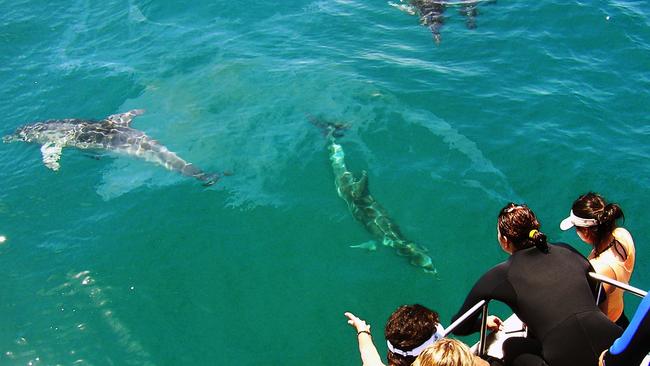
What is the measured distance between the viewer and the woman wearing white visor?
4676 millimetres

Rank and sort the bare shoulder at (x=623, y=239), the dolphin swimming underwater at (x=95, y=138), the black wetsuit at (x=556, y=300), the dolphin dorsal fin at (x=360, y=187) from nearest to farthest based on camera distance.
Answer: the black wetsuit at (x=556, y=300) → the bare shoulder at (x=623, y=239) → the dolphin dorsal fin at (x=360, y=187) → the dolphin swimming underwater at (x=95, y=138)

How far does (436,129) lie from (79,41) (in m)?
13.7

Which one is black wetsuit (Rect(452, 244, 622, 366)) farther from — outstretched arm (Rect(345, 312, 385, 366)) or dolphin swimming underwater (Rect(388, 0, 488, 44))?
dolphin swimming underwater (Rect(388, 0, 488, 44))

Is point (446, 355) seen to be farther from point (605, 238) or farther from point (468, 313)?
point (605, 238)

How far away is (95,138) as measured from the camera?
1299 centimetres

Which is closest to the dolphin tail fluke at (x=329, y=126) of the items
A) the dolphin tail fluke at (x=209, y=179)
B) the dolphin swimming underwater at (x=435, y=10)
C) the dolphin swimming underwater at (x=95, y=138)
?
the dolphin tail fluke at (x=209, y=179)

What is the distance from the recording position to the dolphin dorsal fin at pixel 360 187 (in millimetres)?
Answer: 10417

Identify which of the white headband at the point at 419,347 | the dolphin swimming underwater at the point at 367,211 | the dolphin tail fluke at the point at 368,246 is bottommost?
the dolphin tail fluke at the point at 368,246

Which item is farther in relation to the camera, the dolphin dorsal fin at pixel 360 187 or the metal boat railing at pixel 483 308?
the dolphin dorsal fin at pixel 360 187

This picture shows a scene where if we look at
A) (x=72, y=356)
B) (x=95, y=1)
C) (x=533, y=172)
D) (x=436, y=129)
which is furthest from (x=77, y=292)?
(x=95, y=1)

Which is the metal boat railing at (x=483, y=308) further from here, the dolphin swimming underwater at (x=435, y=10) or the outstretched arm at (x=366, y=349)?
the dolphin swimming underwater at (x=435, y=10)

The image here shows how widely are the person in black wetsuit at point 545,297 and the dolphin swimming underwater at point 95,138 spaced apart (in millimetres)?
9191

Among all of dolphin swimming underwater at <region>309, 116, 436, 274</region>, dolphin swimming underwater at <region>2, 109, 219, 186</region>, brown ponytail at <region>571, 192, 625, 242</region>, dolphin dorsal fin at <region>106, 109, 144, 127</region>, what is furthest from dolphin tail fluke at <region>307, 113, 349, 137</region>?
brown ponytail at <region>571, 192, 625, 242</region>

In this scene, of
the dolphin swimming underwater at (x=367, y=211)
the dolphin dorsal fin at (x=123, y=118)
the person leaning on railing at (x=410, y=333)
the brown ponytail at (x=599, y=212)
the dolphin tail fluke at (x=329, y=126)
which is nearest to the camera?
the person leaning on railing at (x=410, y=333)
